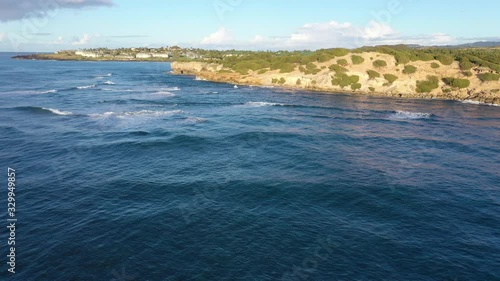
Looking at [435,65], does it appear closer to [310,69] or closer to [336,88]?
[336,88]

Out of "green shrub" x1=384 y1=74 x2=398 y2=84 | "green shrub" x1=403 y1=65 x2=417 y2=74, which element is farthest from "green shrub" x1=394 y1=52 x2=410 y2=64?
"green shrub" x1=384 y1=74 x2=398 y2=84

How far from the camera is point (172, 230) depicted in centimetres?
3083

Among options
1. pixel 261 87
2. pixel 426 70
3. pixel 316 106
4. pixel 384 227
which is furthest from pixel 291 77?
pixel 384 227

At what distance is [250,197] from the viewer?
37.6 m

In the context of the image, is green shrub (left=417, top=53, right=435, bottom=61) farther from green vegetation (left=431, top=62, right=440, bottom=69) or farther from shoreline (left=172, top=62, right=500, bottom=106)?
shoreline (left=172, top=62, right=500, bottom=106)

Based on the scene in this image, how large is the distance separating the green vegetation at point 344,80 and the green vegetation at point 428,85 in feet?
69.5

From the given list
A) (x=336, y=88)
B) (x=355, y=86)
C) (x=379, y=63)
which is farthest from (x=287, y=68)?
(x=379, y=63)

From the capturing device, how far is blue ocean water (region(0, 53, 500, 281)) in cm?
2636

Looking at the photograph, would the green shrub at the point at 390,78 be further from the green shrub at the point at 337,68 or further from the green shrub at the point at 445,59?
the green shrub at the point at 445,59

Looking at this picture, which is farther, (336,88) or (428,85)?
(336,88)

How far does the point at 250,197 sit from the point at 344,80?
95299mm

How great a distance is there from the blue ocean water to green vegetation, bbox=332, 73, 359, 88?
156ft

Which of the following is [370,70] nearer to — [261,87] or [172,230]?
[261,87]

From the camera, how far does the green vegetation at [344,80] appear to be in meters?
120
